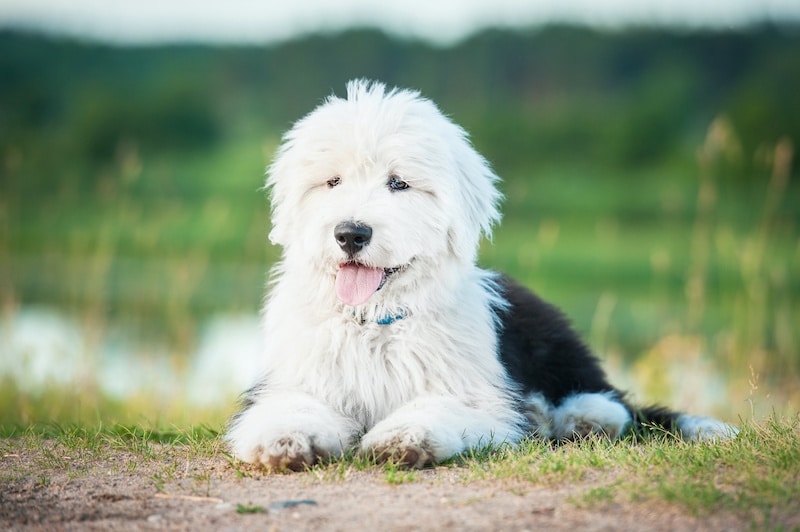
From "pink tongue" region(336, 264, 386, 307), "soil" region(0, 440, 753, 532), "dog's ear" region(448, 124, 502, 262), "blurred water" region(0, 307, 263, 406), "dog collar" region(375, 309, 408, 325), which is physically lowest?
"blurred water" region(0, 307, 263, 406)

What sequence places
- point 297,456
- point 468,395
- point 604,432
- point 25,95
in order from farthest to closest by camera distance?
1. point 25,95
2. point 604,432
3. point 468,395
4. point 297,456

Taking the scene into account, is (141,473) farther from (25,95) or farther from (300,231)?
(25,95)

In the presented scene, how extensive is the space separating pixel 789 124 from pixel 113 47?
94.2 feet

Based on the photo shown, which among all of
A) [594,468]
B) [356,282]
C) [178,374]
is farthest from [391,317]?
[178,374]

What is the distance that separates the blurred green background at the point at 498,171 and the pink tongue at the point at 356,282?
12.4 feet

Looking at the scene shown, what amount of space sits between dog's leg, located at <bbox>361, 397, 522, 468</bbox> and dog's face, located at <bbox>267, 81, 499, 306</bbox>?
0.63 metres

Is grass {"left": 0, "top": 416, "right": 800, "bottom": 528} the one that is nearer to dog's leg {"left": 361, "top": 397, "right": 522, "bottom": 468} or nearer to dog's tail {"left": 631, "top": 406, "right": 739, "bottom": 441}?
dog's leg {"left": 361, "top": 397, "right": 522, "bottom": 468}

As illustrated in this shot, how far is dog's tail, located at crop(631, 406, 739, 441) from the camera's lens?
5.55m

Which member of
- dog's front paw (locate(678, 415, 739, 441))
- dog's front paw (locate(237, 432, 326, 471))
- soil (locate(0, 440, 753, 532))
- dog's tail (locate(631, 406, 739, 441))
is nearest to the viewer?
soil (locate(0, 440, 753, 532))

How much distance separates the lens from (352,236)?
4.57 m

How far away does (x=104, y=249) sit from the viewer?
8.75 meters

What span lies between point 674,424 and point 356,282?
229cm

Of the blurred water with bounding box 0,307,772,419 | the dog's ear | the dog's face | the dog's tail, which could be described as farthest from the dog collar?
the blurred water with bounding box 0,307,772,419

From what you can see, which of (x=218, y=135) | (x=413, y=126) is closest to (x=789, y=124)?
(x=218, y=135)
